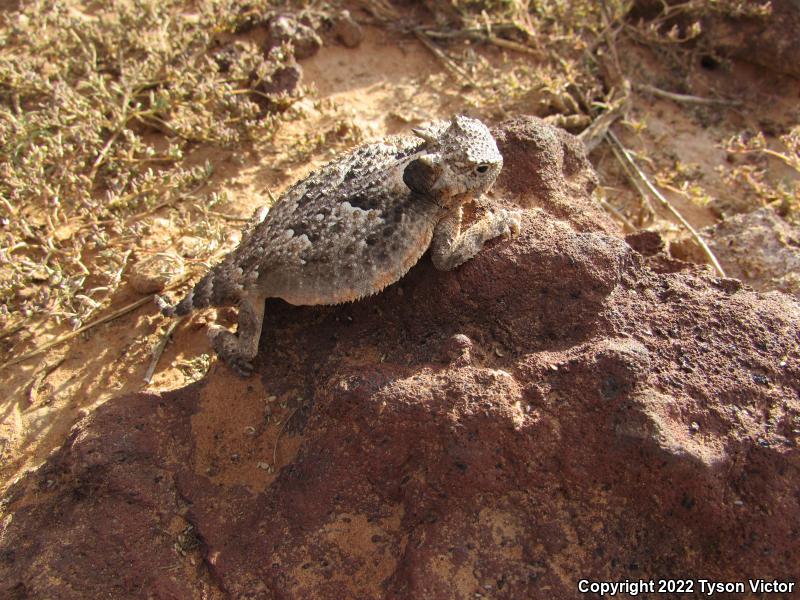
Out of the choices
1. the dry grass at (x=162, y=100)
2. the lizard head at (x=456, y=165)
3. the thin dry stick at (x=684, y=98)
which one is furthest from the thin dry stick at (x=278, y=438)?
the thin dry stick at (x=684, y=98)

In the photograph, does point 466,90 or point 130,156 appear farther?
point 466,90

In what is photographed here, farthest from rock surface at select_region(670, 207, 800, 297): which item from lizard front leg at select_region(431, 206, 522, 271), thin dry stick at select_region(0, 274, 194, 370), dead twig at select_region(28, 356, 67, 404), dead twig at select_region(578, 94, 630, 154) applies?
dead twig at select_region(28, 356, 67, 404)

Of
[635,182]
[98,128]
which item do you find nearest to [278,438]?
[98,128]

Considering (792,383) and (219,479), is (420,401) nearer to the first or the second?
(219,479)

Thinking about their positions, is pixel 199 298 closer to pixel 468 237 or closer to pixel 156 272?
pixel 156 272

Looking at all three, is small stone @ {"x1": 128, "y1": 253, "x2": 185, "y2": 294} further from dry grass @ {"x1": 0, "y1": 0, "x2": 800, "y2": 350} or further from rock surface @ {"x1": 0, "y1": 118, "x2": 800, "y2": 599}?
rock surface @ {"x1": 0, "y1": 118, "x2": 800, "y2": 599}

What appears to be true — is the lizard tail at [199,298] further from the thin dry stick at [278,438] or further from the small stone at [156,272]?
the thin dry stick at [278,438]

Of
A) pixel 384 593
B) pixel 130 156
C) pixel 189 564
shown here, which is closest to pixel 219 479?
pixel 189 564
